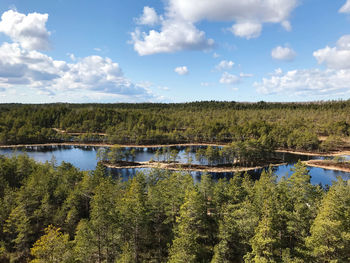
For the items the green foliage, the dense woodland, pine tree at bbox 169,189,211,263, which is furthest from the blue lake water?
the green foliage

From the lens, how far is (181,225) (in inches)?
1203

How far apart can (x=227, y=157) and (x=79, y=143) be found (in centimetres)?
11340

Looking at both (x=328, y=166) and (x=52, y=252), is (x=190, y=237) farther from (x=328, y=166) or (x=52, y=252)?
(x=328, y=166)

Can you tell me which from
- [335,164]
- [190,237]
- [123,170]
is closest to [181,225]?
[190,237]

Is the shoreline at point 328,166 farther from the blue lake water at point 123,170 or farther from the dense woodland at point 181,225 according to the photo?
the dense woodland at point 181,225

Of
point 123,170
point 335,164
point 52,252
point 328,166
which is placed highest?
point 52,252

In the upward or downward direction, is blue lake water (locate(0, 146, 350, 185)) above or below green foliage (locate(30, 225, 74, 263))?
below

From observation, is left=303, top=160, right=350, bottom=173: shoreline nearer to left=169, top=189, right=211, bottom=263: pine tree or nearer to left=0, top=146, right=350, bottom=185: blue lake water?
left=0, top=146, right=350, bottom=185: blue lake water

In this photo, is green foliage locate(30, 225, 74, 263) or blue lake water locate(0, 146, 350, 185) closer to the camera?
green foliage locate(30, 225, 74, 263)

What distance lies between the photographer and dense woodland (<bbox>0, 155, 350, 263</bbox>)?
25281 millimetres

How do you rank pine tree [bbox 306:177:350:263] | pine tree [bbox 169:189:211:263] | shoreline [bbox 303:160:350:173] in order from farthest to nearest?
shoreline [bbox 303:160:350:173], pine tree [bbox 169:189:211:263], pine tree [bbox 306:177:350:263]

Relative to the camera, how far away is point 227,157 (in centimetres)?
11100

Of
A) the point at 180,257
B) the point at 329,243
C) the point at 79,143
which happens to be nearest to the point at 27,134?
the point at 79,143

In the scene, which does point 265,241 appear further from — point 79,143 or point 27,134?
point 27,134
